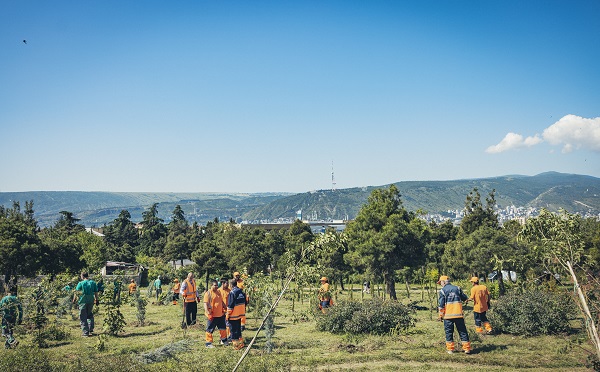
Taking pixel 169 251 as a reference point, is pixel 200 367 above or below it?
above

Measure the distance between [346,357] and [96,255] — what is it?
145 feet

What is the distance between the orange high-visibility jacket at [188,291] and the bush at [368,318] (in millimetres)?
4393

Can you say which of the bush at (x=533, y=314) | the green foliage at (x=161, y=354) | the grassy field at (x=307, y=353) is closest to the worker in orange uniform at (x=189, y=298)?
the grassy field at (x=307, y=353)

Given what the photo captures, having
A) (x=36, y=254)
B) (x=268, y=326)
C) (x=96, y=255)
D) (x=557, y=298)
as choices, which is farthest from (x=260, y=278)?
(x=96, y=255)

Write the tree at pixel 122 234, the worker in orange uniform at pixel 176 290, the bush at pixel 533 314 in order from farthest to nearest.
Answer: the tree at pixel 122 234
the worker in orange uniform at pixel 176 290
the bush at pixel 533 314

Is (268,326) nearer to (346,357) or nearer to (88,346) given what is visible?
(346,357)

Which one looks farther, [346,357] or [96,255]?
→ [96,255]

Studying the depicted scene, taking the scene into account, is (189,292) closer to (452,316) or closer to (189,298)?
(189,298)

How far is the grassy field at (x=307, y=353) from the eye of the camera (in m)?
7.96

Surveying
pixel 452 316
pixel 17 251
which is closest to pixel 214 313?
pixel 452 316

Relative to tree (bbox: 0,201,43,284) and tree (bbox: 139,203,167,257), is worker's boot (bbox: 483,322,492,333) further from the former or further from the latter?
tree (bbox: 139,203,167,257)

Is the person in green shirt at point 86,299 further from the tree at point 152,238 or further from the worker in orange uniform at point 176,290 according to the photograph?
the tree at point 152,238

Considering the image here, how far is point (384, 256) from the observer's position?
21.1 metres

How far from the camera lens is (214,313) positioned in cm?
1195
